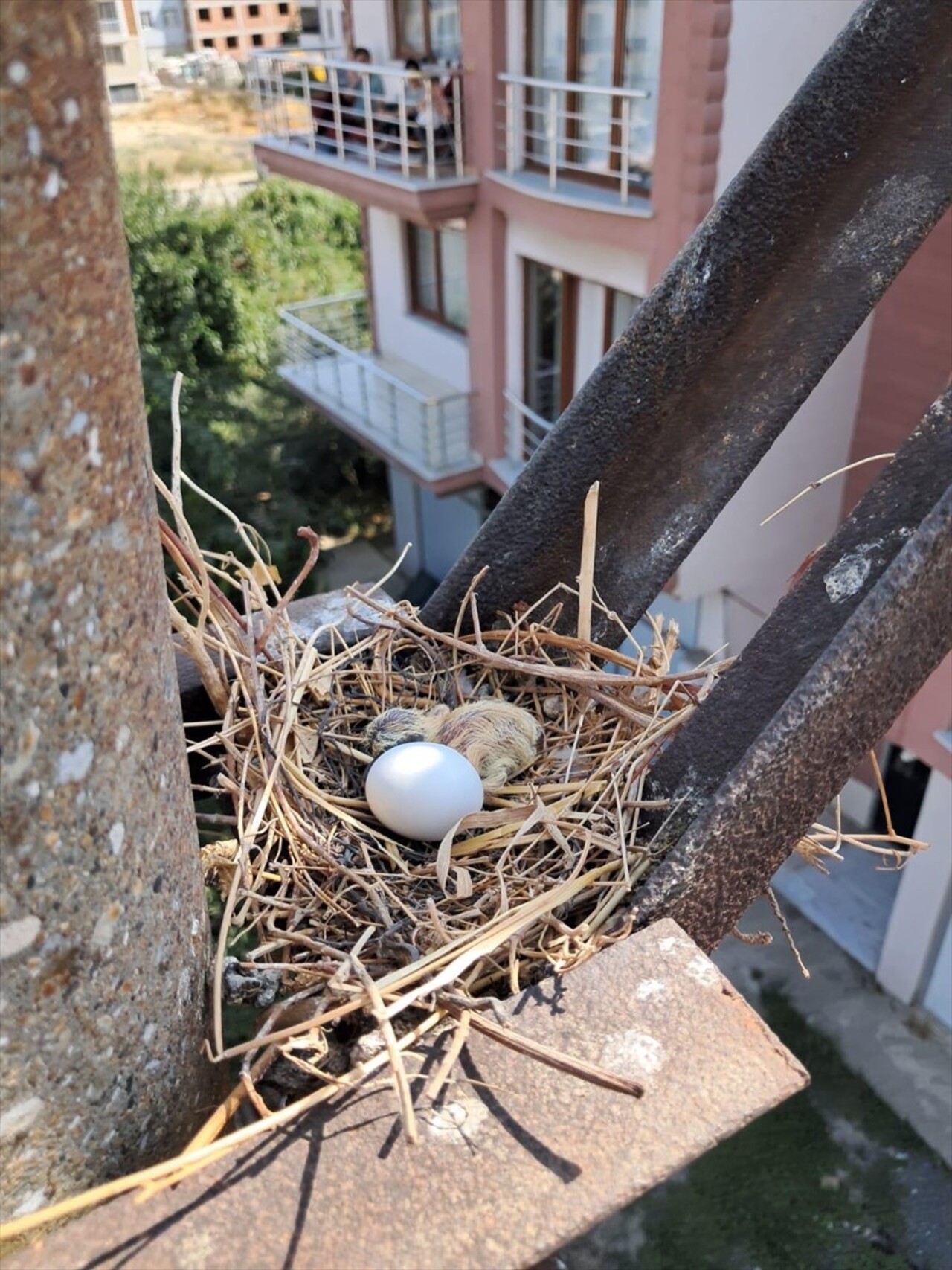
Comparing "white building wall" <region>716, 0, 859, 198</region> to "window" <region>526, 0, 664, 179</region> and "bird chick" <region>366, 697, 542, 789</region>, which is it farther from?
"bird chick" <region>366, 697, 542, 789</region>

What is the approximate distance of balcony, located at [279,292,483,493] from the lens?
8.38 metres

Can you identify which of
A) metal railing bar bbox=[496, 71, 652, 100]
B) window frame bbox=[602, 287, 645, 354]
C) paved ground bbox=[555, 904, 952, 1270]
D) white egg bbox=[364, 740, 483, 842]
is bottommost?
paved ground bbox=[555, 904, 952, 1270]

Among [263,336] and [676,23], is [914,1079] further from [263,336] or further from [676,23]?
[263,336]

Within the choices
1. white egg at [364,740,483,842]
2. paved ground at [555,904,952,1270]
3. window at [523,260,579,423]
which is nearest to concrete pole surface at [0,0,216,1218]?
white egg at [364,740,483,842]

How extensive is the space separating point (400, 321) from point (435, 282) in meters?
0.67

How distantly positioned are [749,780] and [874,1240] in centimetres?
484

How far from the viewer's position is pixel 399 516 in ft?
37.9

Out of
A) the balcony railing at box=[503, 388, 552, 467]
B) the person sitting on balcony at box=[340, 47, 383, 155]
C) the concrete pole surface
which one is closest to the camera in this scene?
the concrete pole surface

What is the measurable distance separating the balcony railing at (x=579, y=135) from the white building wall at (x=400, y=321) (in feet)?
6.14

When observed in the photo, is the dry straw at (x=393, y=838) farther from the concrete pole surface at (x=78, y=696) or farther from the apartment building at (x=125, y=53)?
the apartment building at (x=125, y=53)

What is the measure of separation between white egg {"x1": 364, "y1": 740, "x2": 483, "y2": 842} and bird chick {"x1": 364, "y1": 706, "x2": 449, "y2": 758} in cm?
7

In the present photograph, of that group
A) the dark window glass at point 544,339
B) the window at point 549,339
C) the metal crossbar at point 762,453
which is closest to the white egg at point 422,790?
the metal crossbar at point 762,453

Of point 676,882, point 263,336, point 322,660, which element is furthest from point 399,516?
point 676,882

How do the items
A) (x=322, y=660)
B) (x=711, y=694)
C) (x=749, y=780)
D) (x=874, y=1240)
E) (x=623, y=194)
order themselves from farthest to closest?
(x=623, y=194), (x=874, y=1240), (x=322, y=660), (x=711, y=694), (x=749, y=780)
